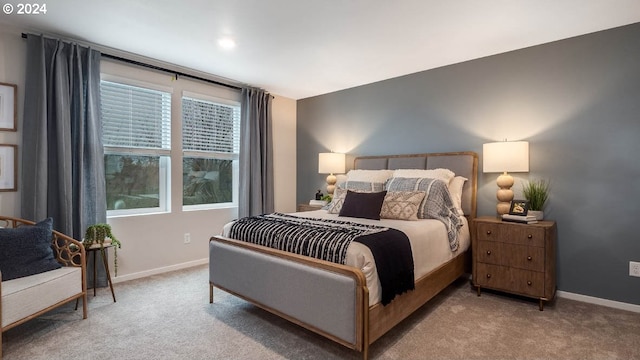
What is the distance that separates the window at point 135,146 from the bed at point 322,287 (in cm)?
138

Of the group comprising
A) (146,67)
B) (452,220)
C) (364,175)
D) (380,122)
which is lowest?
(452,220)

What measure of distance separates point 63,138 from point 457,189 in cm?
377

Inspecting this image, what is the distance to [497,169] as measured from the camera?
3027 millimetres

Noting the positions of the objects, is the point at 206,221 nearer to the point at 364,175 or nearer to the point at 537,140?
the point at 364,175

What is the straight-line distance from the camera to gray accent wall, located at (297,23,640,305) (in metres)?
2.71

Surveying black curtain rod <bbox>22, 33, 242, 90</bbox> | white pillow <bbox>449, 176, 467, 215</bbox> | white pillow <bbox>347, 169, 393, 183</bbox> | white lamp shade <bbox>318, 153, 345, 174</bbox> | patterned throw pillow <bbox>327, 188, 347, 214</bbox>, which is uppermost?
black curtain rod <bbox>22, 33, 242, 90</bbox>

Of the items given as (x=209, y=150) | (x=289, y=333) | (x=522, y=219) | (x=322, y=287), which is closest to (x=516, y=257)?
(x=522, y=219)

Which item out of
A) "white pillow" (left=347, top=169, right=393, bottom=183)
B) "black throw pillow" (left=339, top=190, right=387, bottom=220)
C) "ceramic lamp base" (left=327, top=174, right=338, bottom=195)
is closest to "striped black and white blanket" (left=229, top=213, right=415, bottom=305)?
"black throw pillow" (left=339, top=190, right=387, bottom=220)

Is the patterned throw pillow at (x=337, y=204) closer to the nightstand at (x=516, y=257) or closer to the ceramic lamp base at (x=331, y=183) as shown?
the ceramic lamp base at (x=331, y=183)

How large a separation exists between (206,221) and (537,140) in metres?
3.81

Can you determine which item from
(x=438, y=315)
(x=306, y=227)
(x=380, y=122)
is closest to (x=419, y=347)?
(x=438, y=315)

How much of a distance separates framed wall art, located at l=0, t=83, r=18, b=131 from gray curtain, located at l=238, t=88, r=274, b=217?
7.37 ft

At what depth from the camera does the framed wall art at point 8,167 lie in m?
2.71

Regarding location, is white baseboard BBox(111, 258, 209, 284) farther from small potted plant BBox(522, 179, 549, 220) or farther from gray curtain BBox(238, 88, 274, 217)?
small potted plant BBox(522, 179, 549, 220)
